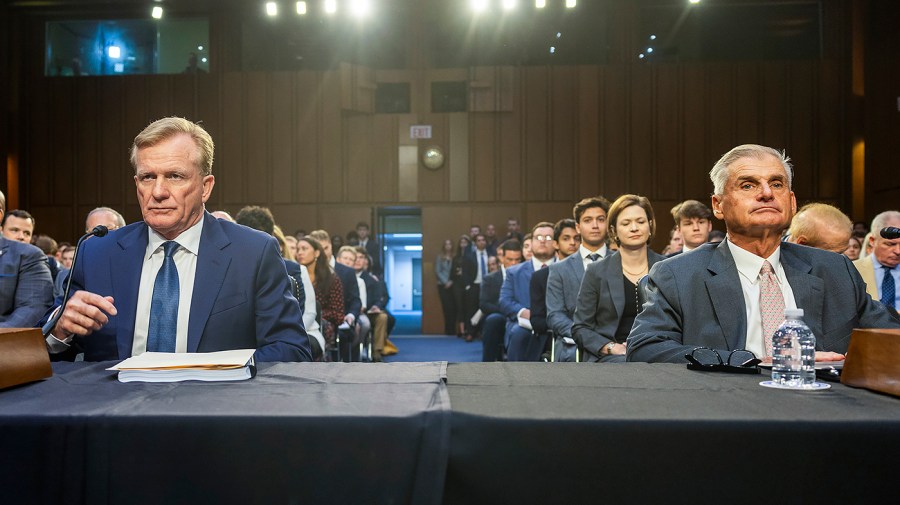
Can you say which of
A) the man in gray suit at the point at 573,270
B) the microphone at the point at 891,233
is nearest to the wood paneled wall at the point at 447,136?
the man in gray suit at the point at 573,270

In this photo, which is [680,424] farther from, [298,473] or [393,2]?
[393,2]

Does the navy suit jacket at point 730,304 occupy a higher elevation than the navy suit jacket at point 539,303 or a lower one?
higher

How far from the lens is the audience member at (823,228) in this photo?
10.0 feet

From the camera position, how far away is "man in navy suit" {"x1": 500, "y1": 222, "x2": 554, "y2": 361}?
184 inches

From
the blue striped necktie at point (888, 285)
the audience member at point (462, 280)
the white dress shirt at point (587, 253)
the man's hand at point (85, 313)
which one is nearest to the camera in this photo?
the man's hand at point (85, 313)

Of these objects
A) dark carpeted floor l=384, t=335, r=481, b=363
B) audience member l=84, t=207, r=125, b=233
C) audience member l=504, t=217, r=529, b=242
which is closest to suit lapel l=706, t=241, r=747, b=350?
audience member l=84, t=207, r=125, b=233

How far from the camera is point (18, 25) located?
454 inches

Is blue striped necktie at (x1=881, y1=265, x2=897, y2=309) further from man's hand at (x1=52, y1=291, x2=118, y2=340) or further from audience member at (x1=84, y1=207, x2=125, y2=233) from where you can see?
audience member at (x1=84, y1=207, x2=125, y2=233)

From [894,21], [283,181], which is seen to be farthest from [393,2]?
[894,21]

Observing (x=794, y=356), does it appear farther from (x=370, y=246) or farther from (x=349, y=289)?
(x=370, y=246)

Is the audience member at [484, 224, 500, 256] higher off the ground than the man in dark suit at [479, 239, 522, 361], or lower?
higher

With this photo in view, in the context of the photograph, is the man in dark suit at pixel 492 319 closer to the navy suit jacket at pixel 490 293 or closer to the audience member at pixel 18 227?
the navy suit jacket at pixel 490 293

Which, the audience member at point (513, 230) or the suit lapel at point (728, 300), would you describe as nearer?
the suit lapel at point (728, 300)

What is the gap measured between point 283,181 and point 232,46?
2642 millimetres
